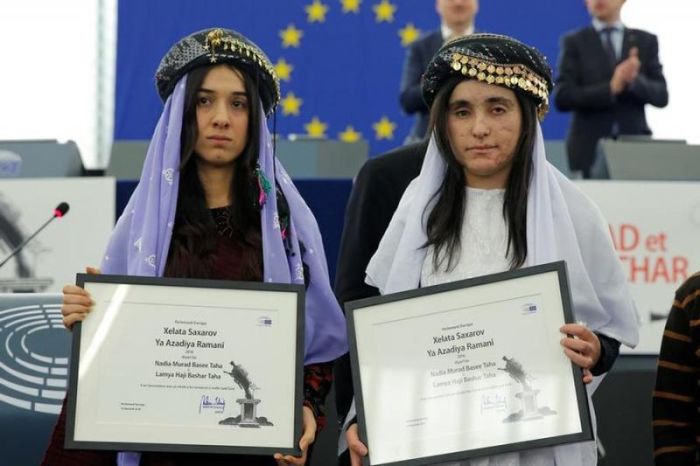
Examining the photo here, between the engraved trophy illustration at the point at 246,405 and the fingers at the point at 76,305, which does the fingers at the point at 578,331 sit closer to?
the engraved trophy illustration at the point at 246,405

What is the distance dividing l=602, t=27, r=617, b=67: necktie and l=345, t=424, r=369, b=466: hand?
4.35 meters

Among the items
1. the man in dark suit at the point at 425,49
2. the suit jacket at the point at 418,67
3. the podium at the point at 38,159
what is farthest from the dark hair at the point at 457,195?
the suit jacket at the point at 418,67

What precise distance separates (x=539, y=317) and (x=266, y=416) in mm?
597

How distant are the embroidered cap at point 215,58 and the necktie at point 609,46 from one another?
13.2ft

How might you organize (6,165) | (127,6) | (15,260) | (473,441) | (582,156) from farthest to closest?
(127,6) < (582,156) < (6,165) < (15,260) < (473,441)

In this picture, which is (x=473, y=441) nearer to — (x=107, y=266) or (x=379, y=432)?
(x=379, y=432)

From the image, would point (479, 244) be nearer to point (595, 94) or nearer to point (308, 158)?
point (308, 158)

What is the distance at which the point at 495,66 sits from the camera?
9.00 ft

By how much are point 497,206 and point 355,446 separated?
62 centimetres

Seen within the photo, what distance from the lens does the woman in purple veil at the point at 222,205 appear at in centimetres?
275

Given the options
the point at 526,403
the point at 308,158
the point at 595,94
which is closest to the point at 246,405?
the point at 526,403

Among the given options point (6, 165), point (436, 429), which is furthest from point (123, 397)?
point (6, 165)

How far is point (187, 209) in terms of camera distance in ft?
9.26
